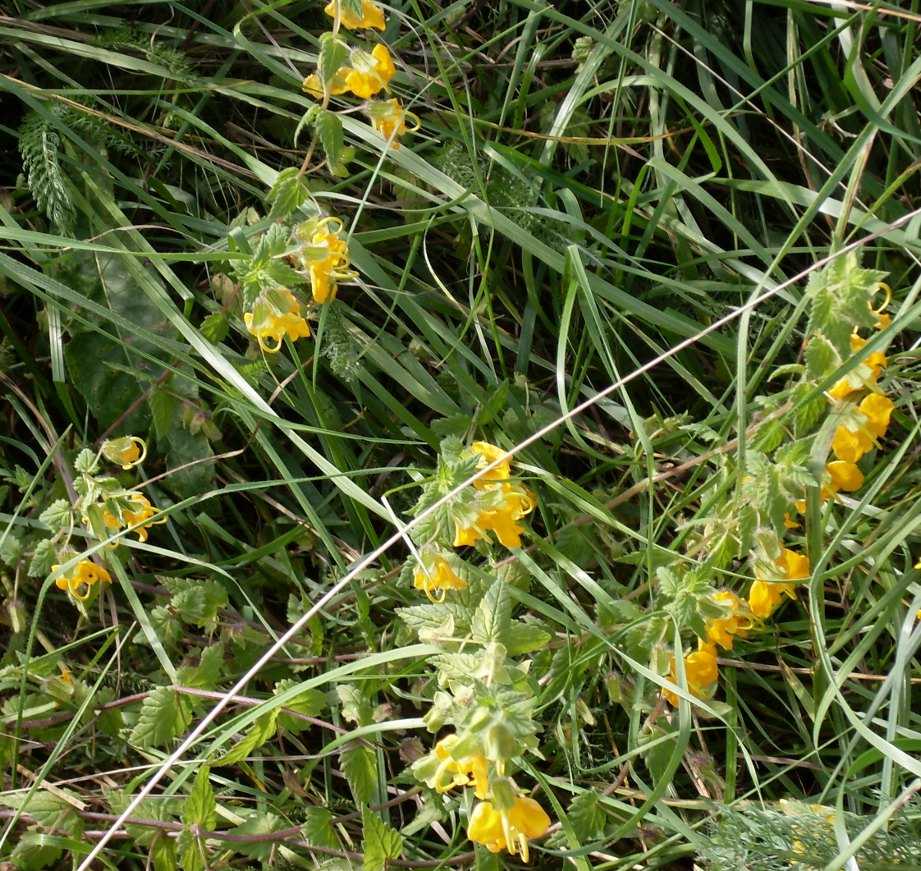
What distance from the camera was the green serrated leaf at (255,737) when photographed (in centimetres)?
118

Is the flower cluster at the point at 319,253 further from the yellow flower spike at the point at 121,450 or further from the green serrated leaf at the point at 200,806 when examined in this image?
the green serrated leaf at the point at 200,806

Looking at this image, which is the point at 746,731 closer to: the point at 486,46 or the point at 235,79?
the point at 486,46

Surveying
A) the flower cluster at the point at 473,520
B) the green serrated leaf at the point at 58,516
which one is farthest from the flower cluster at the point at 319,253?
the green serrated leaf at the point at 58,516

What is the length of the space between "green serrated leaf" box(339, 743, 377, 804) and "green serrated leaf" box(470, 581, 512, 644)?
0.32 m

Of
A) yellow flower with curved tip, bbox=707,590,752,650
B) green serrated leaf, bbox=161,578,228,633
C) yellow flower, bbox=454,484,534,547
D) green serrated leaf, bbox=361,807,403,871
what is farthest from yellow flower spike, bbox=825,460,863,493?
green serrated leaf, bbox=161,578,228,633

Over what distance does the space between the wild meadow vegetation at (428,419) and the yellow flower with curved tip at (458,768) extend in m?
0.17

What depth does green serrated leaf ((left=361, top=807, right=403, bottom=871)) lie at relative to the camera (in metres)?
1.19

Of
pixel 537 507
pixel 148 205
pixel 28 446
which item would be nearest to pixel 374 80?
pixel 148 205

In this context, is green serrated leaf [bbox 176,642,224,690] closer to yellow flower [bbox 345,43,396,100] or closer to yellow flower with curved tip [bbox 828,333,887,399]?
yellow flower [bbox 345,43,396,100]

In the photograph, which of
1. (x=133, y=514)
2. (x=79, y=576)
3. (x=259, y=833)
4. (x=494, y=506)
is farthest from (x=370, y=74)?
(x=259, y=833)

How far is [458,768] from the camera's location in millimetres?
898

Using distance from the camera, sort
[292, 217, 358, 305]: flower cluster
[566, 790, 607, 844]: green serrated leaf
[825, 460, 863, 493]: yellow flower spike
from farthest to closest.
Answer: [566, 790, 607, 844]: green serrated leaf, [292, 217, 358, 305]: flower cluster, [825, 460, 863, 493]: yellow flower spike

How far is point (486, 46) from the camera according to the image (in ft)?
4.77

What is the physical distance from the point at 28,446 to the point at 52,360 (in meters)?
0.16
